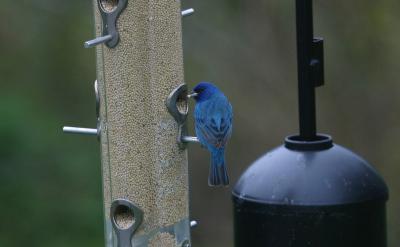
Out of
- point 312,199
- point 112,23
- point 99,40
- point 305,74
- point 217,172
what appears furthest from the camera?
point 217,172

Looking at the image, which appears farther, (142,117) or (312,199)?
(142,117)

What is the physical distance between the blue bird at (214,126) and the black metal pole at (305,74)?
1873 millimetres

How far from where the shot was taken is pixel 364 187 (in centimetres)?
349

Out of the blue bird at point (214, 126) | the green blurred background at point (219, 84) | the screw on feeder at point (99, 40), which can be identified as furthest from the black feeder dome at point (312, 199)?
the green blurred background at point (219, 84)

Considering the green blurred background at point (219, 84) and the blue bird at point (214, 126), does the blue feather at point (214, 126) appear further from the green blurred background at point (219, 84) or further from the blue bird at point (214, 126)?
the green blurred background at point (219, 84)

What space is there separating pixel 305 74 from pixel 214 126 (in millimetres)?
2110

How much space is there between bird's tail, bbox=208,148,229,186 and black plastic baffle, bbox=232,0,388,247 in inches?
77.0

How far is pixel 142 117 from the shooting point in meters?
4.79

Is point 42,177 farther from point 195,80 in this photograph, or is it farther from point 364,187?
point 364,187

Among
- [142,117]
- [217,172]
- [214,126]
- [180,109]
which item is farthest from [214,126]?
[142,117]

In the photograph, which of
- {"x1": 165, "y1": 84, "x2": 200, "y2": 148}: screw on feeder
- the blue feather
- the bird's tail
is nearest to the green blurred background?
the blue feather

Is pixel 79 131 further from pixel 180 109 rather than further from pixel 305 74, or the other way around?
pixel 305 74

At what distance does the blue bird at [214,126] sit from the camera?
5602 millimetres

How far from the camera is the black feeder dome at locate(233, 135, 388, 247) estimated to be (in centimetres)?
344
